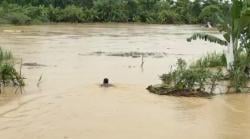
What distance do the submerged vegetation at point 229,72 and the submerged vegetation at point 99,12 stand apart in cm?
3376

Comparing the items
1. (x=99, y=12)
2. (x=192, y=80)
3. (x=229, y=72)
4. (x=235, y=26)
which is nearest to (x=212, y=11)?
(x=235, y=26)

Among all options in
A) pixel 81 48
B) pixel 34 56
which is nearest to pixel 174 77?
pixel 34 56

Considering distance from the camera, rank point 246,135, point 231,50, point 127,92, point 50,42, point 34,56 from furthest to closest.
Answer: point 50,42, point 34,56, point 231,50, point 127,92, point 246,135

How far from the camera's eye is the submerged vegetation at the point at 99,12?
49.8 meters

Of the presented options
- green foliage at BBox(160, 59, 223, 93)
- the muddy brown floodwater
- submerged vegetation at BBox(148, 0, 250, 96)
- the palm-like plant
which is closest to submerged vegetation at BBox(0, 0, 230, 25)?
the muddy brown floodwater

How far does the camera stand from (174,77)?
12336 mm

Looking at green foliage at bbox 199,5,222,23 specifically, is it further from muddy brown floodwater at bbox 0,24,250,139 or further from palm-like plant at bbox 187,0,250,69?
muddy brown floodwater at bbox 0,24,250,139

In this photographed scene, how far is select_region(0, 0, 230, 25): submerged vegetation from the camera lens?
4978 centimetres

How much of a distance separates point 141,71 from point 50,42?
11.4 meters

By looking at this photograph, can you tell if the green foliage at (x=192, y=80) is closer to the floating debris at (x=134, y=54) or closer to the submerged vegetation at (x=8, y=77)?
→ the submerged vegetation at (x=8, y=77)

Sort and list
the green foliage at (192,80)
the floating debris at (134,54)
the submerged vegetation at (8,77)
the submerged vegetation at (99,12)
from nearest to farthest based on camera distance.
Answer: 1. the submerged vegetation at (8,77)
2. the green foliage at (192,80)
3. the floating debris at (134,54)
4. the submerged vegetation at (99,12)

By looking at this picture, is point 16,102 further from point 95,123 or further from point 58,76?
point 58,76

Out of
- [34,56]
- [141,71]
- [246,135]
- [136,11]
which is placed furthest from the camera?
[136,11]

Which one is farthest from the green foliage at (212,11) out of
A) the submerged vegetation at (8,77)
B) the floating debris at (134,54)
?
the floating debris at (134,54)
